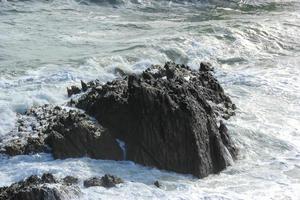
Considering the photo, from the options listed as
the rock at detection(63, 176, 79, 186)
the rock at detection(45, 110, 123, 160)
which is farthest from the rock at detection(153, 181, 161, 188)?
the rock at detection(63, 176, 79, 186)

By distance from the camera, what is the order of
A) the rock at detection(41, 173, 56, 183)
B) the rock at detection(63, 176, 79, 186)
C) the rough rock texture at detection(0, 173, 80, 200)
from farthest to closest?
the rock at detection(63, 176, 79, 186)
the rock at detection(41, 173, 56, 183)
the rough rock texture at detection(0, 173, 80, 200)

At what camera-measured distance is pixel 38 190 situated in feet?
33.8

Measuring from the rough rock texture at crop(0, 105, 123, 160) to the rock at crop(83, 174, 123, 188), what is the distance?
1077 millimetres

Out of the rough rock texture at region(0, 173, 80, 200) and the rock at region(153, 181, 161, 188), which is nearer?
the rough rock texture at region(0, 173, 80, 200)

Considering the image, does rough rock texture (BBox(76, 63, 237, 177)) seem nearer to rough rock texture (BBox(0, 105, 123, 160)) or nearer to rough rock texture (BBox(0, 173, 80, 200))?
rough rock texture (BBox(0, 105, 123, 160))

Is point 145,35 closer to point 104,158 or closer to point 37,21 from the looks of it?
point 37,21

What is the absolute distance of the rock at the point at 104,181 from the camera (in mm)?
11352

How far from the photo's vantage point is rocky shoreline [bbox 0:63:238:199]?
12516 mm

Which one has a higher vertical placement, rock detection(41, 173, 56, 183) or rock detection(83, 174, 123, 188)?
rock detection(41, 173, 56, 183)

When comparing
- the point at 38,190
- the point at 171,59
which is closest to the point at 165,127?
the point at 38,190

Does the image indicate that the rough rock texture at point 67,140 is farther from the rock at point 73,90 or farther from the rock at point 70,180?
the rock at point 73,90

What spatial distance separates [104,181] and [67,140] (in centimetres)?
145

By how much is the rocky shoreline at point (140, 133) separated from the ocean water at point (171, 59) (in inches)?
9.4

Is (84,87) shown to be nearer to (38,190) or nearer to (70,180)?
(70,180)
